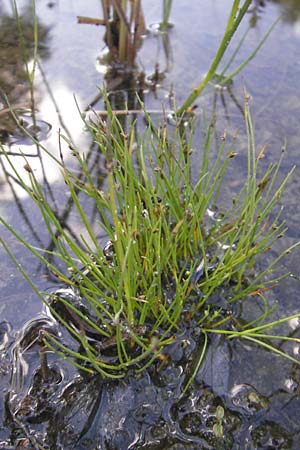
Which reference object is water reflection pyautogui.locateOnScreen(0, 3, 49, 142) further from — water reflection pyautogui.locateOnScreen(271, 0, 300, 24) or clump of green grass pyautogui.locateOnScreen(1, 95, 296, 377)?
water reflection pyautogui.locateOnScreen(271, 0, 300, 24)

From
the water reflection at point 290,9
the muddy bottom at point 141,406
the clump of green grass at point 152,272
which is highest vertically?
the water reflection at point 290,9

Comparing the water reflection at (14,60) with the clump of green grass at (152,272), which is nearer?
the clump of green grass at (152,272)

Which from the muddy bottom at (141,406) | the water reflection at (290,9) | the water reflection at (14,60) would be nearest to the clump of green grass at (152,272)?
the muddy bottom at (141,406)

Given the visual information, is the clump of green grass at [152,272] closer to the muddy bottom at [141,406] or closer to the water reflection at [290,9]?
the muddy bottom at [141,406]

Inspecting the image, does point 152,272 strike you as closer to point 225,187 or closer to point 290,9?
point 225,187

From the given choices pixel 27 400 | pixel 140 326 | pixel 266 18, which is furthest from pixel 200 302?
pixel 266 18

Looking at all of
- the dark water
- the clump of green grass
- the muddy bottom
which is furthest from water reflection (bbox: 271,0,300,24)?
the muddy bottom

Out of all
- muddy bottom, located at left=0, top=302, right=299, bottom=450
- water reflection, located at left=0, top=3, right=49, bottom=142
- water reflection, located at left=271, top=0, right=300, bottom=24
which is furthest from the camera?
water reflection, located at left=271, top=0, right=300, bottom=24

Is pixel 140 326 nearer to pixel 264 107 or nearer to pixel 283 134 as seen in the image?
pixel 283 134
